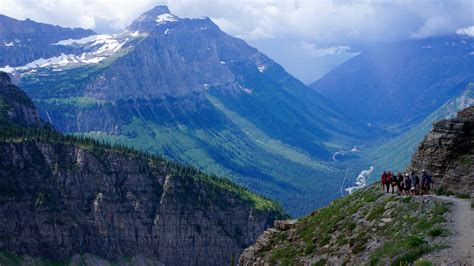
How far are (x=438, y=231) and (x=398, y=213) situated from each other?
20.6 ft

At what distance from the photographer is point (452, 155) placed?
2199 inches

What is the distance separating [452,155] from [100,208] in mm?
143040

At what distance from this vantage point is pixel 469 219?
46.2 m

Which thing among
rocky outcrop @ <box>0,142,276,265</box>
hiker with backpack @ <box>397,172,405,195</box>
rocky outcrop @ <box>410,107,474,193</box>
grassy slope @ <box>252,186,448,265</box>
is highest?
rocky outcrop @ <box>410,107,474,193</box>

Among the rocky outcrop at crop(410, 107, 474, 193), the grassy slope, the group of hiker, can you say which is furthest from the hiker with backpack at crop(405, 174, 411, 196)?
the rocky outcrop at crop(410, 107, 474, 193)

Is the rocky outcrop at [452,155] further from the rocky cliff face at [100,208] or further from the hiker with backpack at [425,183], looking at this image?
the rocky cliff face at [100,208]

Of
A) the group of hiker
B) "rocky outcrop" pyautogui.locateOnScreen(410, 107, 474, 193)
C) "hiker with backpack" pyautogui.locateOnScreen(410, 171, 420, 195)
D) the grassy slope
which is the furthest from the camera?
"hiker with backpack" pyautogui.locateOnScreen(410, 171, 420, 195)

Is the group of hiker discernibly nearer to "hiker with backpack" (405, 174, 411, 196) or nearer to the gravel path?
"hiker with backpack" (405, 174, 411, 196)

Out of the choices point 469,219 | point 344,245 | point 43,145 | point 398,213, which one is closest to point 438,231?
point 469,219

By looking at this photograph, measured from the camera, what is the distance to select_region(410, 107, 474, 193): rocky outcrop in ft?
178

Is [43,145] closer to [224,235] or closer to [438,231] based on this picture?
[224,235]

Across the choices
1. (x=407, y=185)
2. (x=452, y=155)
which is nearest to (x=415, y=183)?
(x=407, y=185)

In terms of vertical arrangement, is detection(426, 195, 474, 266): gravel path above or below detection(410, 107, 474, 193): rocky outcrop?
below

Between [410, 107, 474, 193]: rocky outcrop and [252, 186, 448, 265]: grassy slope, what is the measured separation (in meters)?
4.75
